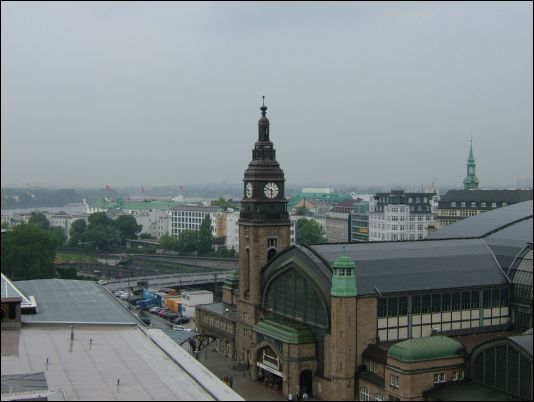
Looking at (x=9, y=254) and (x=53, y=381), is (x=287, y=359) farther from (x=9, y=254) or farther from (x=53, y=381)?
(x=9, y=254)

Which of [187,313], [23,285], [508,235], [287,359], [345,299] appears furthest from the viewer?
[187,313]

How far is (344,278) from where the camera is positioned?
5850 cm

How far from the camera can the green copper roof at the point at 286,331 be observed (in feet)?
204

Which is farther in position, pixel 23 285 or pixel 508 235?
pixel 23 285

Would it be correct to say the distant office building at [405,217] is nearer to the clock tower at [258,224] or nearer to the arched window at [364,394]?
the clock tower at [258,224]

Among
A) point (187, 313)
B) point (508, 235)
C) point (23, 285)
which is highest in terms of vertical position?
point (508, 235)

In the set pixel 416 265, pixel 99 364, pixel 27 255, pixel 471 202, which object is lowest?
pixel 27 255

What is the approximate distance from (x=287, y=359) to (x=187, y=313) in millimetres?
39936

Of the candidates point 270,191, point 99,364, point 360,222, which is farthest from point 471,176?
point 99,364

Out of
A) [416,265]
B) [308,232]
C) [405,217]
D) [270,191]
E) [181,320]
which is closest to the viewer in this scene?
[416,265]

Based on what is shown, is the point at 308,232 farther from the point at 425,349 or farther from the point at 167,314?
the point at 425,349

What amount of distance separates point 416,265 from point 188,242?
419 feet

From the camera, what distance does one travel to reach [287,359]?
62.3 metres

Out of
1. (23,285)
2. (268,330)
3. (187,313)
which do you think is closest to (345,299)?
(268,330)
